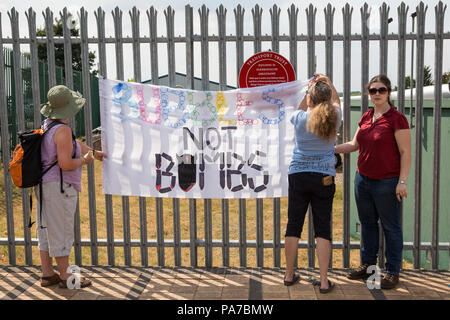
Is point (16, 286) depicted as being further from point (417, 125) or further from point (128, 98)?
point (417, 125)

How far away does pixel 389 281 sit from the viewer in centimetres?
454

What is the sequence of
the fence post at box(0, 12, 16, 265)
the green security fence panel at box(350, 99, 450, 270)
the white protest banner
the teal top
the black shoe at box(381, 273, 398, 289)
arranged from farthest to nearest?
the green security fence panel at box(350, 99, 450, 270)
the fence post at box(0, 12, 16, 265)
the white protest banner
the black shoe at box(381, 273, 398, 289)
the teal top

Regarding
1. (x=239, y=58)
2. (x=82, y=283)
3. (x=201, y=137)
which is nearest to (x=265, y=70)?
(x=239, y=58)

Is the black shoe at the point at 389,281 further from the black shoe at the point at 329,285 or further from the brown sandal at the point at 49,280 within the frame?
the brown sandal at the point at 49,280

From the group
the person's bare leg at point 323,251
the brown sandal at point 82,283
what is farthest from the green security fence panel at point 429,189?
the brown sandal at point 82,283

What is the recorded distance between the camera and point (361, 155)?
14.7ft

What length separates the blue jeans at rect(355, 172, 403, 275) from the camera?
4.38 metres

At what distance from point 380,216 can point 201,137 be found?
1.82 meters

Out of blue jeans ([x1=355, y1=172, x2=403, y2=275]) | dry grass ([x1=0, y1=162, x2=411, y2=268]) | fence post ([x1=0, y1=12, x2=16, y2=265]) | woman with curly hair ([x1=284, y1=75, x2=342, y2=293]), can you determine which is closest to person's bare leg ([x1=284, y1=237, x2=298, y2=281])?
woman with curly hair ([x1=284, y1=75, x2=342, y2=293])

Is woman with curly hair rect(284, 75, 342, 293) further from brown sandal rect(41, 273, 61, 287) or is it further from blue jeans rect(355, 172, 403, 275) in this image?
brown sandal rect(41, 273, 61, 287)

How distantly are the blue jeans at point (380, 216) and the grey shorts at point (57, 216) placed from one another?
2577 millimetres

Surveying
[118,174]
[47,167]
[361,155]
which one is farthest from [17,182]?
[361,155]

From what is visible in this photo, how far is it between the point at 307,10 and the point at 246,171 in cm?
164

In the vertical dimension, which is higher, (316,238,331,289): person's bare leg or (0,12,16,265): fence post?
(0,12,16,265): fence post
